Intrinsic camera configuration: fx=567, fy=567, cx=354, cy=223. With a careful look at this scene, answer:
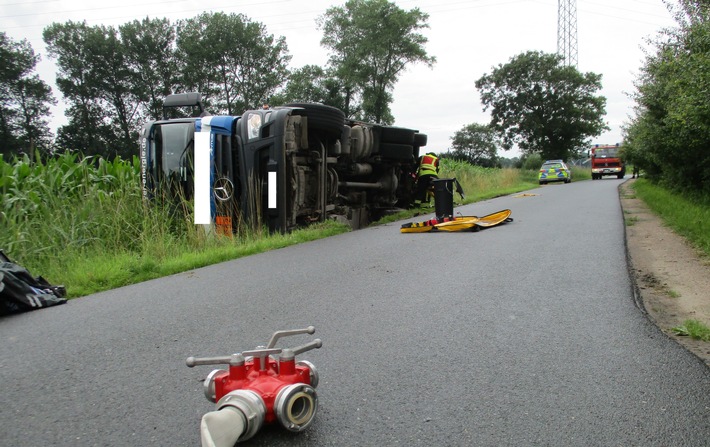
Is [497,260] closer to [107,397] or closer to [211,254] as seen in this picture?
[211,254]

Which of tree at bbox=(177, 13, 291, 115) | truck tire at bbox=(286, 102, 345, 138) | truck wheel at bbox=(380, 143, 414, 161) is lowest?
truck wheel at bbox=(380, 143, 414, 161)

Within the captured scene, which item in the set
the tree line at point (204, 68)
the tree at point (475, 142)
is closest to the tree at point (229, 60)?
the tree line at point (204, 68)

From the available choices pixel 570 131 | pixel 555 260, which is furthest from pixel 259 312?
pixel 570 131

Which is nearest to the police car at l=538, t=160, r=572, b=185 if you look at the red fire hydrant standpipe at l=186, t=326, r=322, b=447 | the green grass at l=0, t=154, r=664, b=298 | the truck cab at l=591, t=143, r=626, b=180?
the truck cab at l=591, t=143, r=626, b=180

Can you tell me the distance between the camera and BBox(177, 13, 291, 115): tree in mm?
53219

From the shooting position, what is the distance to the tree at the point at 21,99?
45634 mm

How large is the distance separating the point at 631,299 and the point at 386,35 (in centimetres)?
5342

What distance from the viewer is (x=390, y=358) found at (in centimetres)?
346

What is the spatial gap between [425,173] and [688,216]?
23.8ft

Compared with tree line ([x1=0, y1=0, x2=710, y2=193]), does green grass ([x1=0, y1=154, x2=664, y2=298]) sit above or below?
below

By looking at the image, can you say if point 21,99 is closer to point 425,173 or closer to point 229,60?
point 229,60

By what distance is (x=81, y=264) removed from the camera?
275 inches

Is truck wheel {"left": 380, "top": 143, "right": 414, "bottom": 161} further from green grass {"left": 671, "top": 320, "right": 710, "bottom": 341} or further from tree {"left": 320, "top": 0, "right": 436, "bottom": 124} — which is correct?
tree {"left": 320, "top": 0, "right": 436, "bottom": 124}

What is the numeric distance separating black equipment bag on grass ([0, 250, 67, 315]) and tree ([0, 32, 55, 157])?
45.5 m
